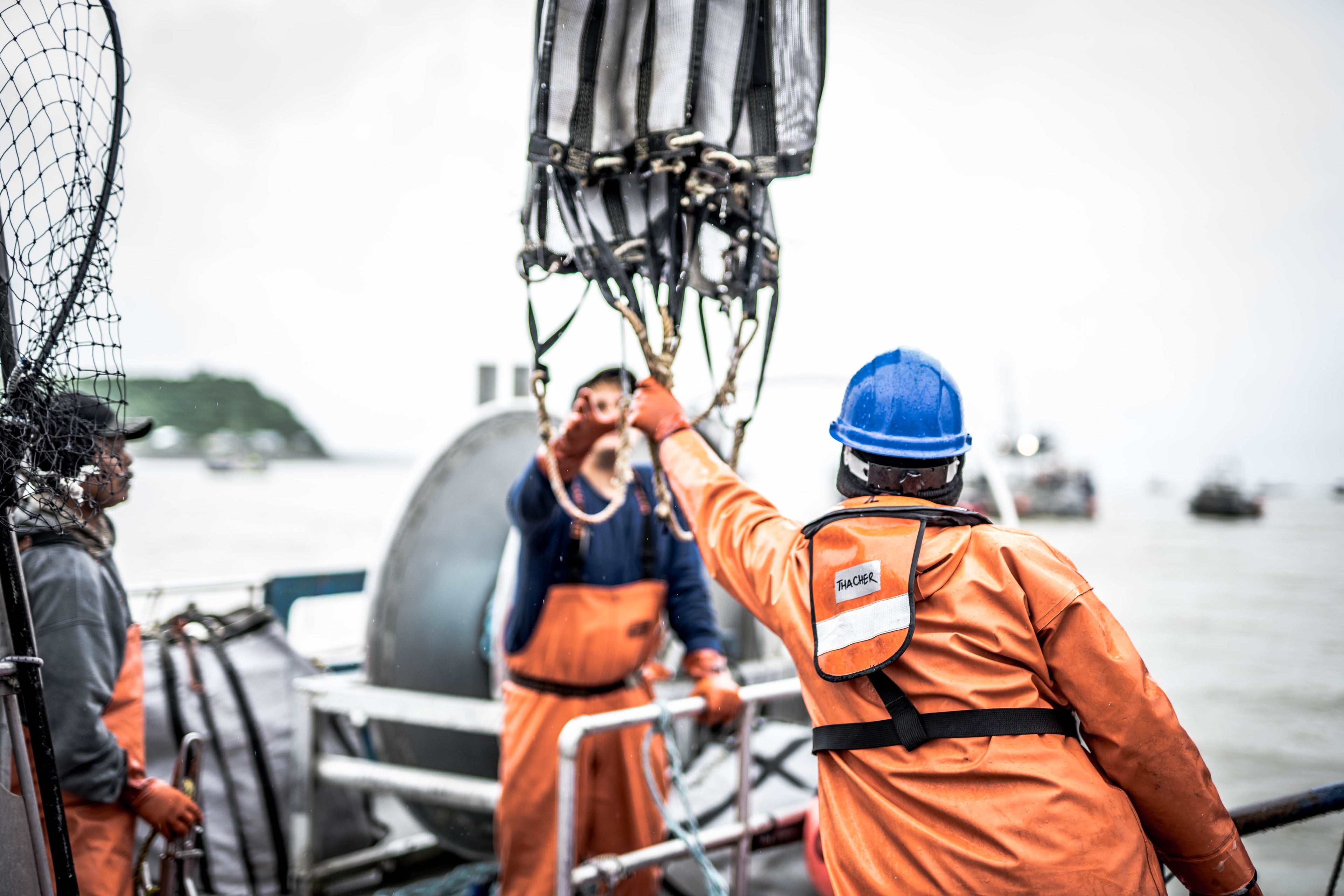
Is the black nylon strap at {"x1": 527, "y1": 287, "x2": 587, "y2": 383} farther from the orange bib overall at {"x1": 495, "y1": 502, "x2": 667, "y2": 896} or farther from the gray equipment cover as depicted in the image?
the gray equipment cover

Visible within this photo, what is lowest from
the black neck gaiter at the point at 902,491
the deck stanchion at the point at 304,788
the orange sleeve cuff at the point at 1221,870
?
the deck stanchion at the point at 304,788

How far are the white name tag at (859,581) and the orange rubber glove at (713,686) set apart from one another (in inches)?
54.7

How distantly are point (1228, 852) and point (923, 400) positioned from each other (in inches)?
39.5

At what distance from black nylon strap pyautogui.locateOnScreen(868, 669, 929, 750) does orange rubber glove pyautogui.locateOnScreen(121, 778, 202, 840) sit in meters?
1.93

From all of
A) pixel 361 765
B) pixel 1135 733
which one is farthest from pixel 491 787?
pixel 1135 733

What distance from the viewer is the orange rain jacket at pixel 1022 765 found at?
4.45 feet

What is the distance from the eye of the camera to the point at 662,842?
3.02m

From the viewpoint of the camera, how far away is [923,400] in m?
1.61

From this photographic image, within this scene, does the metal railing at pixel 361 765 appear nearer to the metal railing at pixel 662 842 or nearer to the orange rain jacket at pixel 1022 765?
the metal railing at pixel 662 842

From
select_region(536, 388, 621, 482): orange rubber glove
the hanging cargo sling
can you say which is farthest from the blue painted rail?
select_region(536, 388, 621, 482): orange rubber glove

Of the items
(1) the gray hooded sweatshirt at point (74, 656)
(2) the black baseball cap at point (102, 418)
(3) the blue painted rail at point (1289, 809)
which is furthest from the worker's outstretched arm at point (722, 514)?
(3) the blue painted rail at point (1289, 809)

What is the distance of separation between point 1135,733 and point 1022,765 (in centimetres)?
22

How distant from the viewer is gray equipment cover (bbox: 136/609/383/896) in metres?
3.42

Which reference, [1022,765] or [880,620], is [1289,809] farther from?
[880,620]
